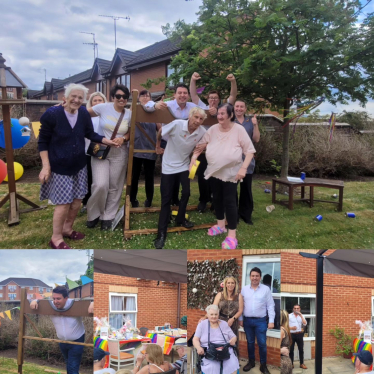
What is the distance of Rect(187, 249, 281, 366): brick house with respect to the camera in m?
2.87

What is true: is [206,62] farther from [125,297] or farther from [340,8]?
[125,297]

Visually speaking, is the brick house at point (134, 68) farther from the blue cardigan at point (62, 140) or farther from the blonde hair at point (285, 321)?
the blonde hair at point (285, 321)

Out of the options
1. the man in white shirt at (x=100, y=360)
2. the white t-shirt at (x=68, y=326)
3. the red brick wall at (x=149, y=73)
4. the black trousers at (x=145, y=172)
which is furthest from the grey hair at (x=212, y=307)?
the red brick wall at (x=149, y=73)

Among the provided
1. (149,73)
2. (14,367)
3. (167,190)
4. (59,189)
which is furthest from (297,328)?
(149,73)

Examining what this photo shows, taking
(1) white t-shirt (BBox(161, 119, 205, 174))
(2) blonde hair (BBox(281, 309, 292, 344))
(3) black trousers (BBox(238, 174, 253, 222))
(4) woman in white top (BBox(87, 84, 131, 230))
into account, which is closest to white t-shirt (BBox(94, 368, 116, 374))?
(2) blonde hair (BBox(281, 309, 292, 344))

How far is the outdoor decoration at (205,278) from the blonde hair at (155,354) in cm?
41

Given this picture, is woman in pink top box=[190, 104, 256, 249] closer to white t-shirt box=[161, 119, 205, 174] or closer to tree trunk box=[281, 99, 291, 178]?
white t-shirt box=[161, 119, 205, 174]

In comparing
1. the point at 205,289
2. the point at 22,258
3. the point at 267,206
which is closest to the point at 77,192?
the point at 22,258

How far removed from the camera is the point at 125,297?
2.83 metres

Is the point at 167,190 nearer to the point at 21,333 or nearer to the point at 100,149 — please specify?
the point at 100,149

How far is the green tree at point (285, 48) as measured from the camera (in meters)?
5.68

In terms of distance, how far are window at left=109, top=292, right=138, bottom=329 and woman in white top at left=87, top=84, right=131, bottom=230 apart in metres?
1.76

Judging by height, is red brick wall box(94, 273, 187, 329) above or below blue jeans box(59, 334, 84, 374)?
above

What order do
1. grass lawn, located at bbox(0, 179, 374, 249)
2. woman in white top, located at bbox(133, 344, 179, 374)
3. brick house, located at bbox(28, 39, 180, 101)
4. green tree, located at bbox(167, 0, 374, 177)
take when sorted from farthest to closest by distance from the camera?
brick house, located at bbox(28, 39, 180, 101)
green tree, located at bbox(167, 0, 374, 177)
grass lawn, located at bbox(0, 179, 374, 249)
woman in white top, located at bbox(133, 344, 179, 374)
